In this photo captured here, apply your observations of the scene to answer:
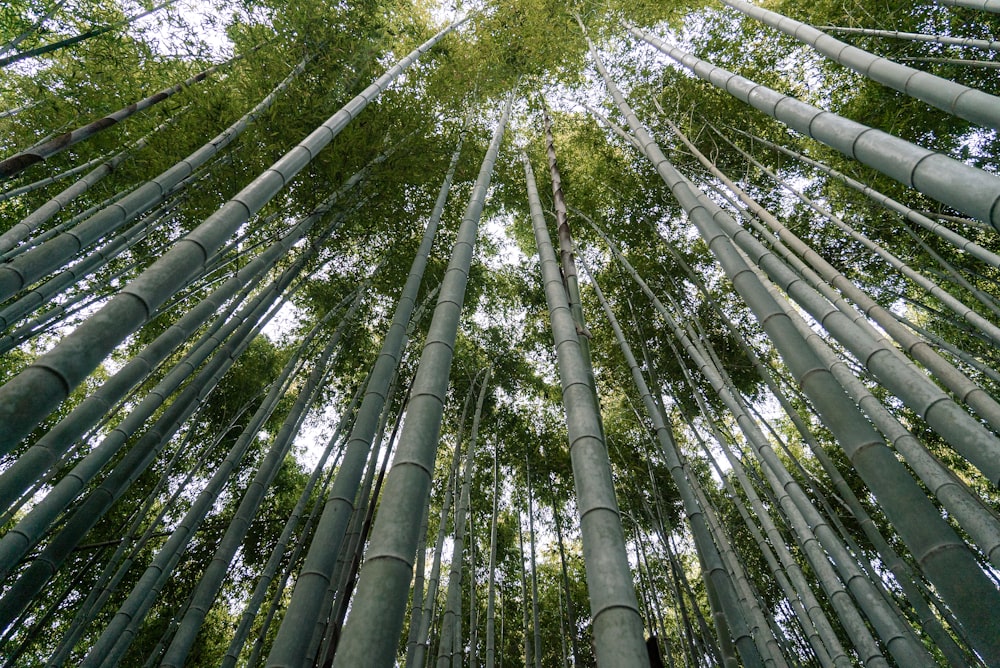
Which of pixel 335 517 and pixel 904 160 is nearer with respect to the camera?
pixel 904 160

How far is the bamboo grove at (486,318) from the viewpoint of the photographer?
1.44m

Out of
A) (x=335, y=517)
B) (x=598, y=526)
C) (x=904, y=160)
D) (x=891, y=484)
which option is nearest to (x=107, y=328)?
(x=335, y=517)

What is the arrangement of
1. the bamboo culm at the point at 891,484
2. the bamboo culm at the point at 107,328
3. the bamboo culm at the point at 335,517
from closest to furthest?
the bamboo culm at the point at 891,484 → the bamboo culm at the point at 107,328 → the bamboo culm at the point at 335,517

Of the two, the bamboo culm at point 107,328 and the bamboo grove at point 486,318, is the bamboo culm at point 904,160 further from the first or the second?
the bamboo culm at point 107,328

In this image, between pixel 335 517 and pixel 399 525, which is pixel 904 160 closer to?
pixel 399 525

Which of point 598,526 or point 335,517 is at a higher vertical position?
point 335,517

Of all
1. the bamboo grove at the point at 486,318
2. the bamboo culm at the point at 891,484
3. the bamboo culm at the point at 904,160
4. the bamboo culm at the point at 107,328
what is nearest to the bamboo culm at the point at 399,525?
the bamboo grove at the point at 486,318

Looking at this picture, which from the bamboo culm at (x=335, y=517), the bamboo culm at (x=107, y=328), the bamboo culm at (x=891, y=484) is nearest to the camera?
the bamboo culm at (x=891, y=484)

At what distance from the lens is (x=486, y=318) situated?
700cm

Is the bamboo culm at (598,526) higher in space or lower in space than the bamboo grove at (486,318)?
lower

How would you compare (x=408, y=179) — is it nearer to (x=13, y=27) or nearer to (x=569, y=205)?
(x=569, y=205)

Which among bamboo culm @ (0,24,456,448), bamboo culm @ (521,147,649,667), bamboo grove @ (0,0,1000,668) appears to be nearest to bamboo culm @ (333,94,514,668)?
bamboo grove @ (0,0,1000,668)

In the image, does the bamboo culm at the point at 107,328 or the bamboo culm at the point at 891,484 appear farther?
the bamboo culm at the point at 107,328

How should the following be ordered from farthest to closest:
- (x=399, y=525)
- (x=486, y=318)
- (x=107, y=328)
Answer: (x=486, y=318) → (x=107, y=328) → (x=399, y=525)
